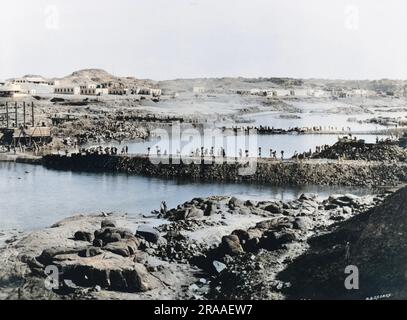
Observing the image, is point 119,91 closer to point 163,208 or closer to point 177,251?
point 163,208

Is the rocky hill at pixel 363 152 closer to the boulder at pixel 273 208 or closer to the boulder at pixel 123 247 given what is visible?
the boulder at pixel 273 208

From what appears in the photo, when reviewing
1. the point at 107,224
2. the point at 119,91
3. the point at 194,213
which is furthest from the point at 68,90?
the point at 194,213

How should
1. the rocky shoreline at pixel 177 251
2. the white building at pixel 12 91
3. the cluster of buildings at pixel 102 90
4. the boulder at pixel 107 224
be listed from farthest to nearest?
the cluster of buildings at pixel 102 90 → the white building at pixel 12 91 → the boulder at pixel 107 224 → the rocky shoreline at pixel 177 251

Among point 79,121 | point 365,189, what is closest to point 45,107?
point 79,121

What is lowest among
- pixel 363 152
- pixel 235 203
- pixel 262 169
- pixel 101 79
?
pixel 235 203

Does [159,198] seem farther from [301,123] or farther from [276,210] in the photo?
[301,123]

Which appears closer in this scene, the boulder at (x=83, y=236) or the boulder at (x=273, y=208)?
the boulder at (x=83, y=236)

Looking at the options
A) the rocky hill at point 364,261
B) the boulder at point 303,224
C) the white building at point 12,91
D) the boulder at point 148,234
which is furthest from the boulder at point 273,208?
the white building at point 12,91
